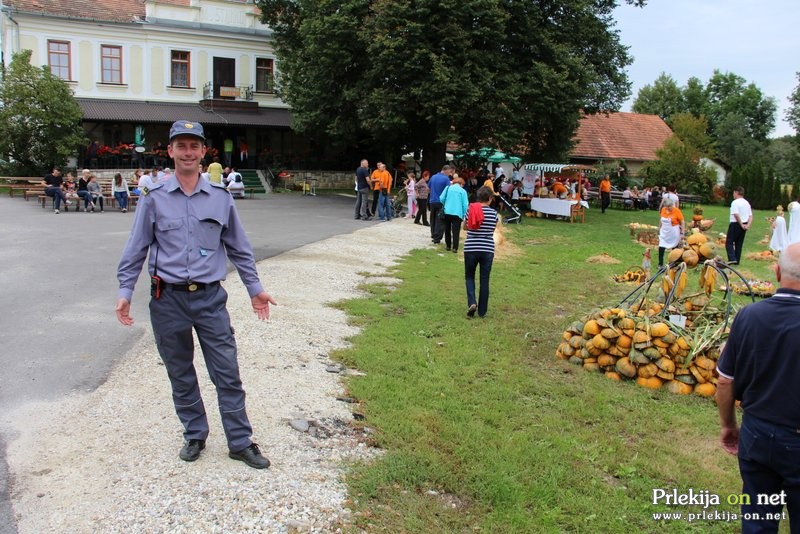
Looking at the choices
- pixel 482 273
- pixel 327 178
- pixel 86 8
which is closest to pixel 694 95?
pixel 327 178

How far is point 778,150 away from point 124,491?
7209 centimetres

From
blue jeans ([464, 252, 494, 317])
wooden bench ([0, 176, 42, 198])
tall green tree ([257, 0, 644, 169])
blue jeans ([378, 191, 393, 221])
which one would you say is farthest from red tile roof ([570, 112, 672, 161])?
blue jeans ([464, 252, 494, 317])

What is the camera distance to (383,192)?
21406 mm

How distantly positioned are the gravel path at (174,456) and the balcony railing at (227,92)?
32569 mm

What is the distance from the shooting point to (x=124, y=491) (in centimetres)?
396

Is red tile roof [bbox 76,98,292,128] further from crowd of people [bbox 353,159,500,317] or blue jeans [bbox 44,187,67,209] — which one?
crowd of people [bbox 353,159,500,317]

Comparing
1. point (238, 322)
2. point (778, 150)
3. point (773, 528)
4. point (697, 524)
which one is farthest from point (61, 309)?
point (778, 150)

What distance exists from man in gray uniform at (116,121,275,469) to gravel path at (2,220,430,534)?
37 centimetres

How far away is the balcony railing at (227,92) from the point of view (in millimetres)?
37188

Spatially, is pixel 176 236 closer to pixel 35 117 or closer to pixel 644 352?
pixel 644 352

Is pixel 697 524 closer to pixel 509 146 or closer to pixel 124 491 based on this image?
pixel 124 491

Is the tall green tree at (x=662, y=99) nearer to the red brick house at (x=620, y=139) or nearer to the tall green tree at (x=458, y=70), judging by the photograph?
the red brick house at (x=620, y=139)

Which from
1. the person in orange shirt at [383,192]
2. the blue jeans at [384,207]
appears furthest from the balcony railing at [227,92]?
the blue jeans at [384,207]

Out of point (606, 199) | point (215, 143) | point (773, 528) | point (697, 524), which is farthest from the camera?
point (215, 143)
